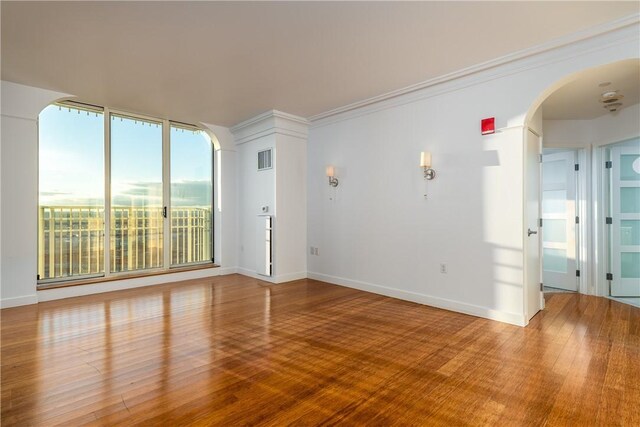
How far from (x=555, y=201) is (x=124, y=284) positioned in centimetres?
700

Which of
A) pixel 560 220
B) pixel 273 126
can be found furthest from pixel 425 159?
pixel 560 220

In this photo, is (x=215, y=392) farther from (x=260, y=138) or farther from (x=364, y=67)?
(x=260, y=138)

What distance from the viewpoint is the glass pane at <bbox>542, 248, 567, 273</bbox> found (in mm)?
4918

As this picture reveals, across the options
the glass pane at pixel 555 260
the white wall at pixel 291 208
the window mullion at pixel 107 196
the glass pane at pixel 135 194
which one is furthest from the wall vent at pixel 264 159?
the glass pane at pixel 555 260

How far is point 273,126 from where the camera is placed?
5297mm

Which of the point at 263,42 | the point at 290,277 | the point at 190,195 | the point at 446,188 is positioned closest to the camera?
the point at 263,42

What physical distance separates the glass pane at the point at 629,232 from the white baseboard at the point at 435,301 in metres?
2.61

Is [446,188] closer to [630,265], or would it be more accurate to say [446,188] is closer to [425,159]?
[425,159]

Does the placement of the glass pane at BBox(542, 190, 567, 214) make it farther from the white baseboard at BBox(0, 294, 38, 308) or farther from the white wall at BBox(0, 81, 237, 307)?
the white baseboard at BBox(0, 294, 38, 308)

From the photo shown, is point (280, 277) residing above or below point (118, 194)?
below

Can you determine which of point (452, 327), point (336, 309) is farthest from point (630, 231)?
point (336, 309)

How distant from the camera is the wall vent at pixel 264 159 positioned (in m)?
5.47

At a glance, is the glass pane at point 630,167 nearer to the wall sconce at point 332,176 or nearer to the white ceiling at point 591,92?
the white ceiling at point 591,92

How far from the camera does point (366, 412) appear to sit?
1.90 metres
